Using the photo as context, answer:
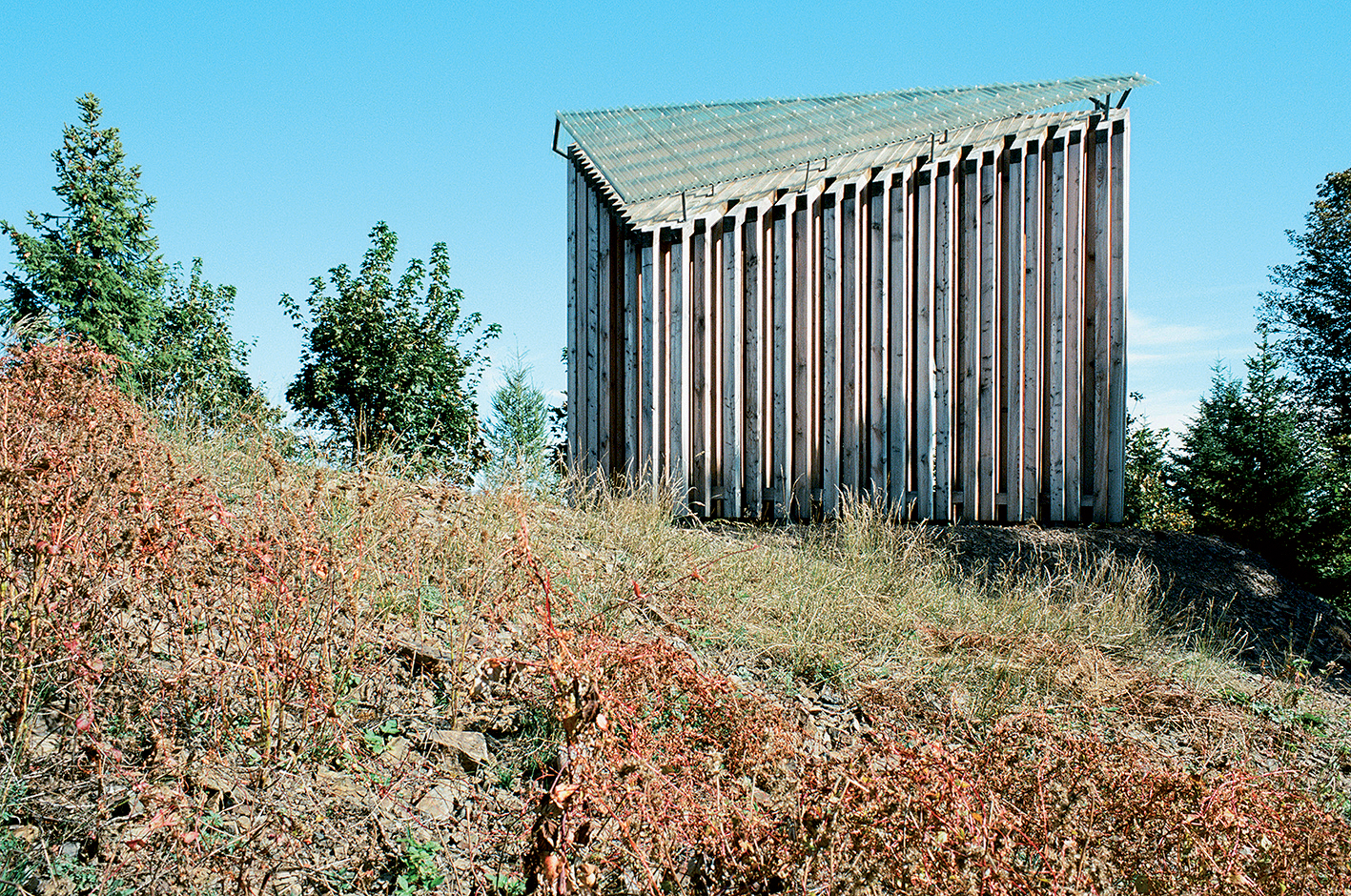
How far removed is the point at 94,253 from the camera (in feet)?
43.5

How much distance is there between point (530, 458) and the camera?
541 centimetres

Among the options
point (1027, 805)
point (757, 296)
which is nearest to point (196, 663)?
point (1027, 805)

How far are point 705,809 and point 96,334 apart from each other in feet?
44.2

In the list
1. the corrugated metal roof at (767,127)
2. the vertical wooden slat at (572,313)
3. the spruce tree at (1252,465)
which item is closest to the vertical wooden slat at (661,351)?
the corrugated metal roof at (767,127)

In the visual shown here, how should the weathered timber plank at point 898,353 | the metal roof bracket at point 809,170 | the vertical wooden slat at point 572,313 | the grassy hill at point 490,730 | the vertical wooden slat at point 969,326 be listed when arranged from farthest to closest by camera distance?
the vertical wooden slat at point 572,313 < the vertical wooden slat at point 969,326 < the weathered timber plank at point 898,353 < the metal roof bracket at point 809,170 < the grassy hill at point 490,730

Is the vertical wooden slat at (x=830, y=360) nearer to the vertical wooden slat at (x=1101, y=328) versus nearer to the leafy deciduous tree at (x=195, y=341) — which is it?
the vertical wooden slat at (x=1101, y=328)

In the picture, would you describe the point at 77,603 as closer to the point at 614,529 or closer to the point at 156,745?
the point at 156,745

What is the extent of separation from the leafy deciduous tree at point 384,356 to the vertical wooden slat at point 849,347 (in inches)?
236

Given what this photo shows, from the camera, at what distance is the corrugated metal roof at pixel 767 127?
25.0 feet

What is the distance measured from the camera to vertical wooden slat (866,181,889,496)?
7.66 m

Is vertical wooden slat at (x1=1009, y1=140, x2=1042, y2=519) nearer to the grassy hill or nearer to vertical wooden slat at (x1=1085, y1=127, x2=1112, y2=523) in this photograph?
vertical wooden slat at (x1=1085, y1=127, x2=1112, y2=523)

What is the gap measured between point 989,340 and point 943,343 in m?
0.42

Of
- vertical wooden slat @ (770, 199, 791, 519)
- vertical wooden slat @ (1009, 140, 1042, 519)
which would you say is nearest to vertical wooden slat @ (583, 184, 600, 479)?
vertical wooden slat @ (770, 199, 791, 519)

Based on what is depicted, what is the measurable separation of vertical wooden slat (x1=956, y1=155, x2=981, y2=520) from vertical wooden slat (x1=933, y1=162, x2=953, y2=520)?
5.5 inches
